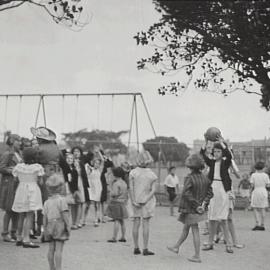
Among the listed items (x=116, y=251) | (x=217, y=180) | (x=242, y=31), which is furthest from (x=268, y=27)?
(x=116, y=251)

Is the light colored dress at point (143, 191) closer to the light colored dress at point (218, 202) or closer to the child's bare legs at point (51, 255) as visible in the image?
the light colored dress at point (218, 202)

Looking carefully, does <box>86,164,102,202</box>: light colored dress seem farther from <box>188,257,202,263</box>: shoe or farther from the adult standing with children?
<box>188,257,202,263</box>: shoe

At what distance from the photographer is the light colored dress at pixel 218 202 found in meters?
9.78

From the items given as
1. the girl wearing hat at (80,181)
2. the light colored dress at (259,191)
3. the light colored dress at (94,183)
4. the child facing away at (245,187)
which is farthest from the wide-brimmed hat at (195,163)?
Answer: the child facing away at (245,187)

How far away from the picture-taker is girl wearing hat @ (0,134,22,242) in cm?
985

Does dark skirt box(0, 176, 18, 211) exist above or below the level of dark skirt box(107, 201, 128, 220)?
above

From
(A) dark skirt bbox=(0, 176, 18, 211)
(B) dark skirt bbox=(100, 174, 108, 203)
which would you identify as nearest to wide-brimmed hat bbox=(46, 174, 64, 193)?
(A) dark skirt bbox=(0, 176, 18, 211)

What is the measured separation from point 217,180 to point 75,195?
3.44m

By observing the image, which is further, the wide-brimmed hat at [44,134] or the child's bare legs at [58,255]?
the wide-brimmed hat at [44,134]

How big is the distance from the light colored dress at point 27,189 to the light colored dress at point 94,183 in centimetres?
402

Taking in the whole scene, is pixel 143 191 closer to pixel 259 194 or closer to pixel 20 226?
pixel 20 226

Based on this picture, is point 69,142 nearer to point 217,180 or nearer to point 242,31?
point 217,180

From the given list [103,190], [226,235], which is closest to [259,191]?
[103,190]

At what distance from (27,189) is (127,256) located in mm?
1921
